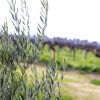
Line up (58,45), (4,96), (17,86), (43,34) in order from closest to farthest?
1. (4,96)
2. (17,86)
3. (43,34)
4. (58,45)

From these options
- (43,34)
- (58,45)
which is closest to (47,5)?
(43,34)

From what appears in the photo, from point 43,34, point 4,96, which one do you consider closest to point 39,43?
point 43,34

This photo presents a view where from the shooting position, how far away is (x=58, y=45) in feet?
120

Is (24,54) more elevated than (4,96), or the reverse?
(24,54)

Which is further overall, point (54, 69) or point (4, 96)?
point (54, 69)

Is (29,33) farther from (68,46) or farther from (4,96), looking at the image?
(68,46)

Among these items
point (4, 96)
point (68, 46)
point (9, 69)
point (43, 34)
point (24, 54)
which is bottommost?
point (68, 46)

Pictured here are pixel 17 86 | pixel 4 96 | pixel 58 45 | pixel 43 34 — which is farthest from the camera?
pixel 58 45

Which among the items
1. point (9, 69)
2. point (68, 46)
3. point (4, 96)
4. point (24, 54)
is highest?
point (24, 54)

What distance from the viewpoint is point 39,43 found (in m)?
3.19

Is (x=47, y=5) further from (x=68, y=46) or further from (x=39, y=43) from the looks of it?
(x=68, y=46)

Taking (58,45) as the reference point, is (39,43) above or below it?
above

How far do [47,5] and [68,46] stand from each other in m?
35.3

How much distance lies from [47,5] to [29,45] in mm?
668
